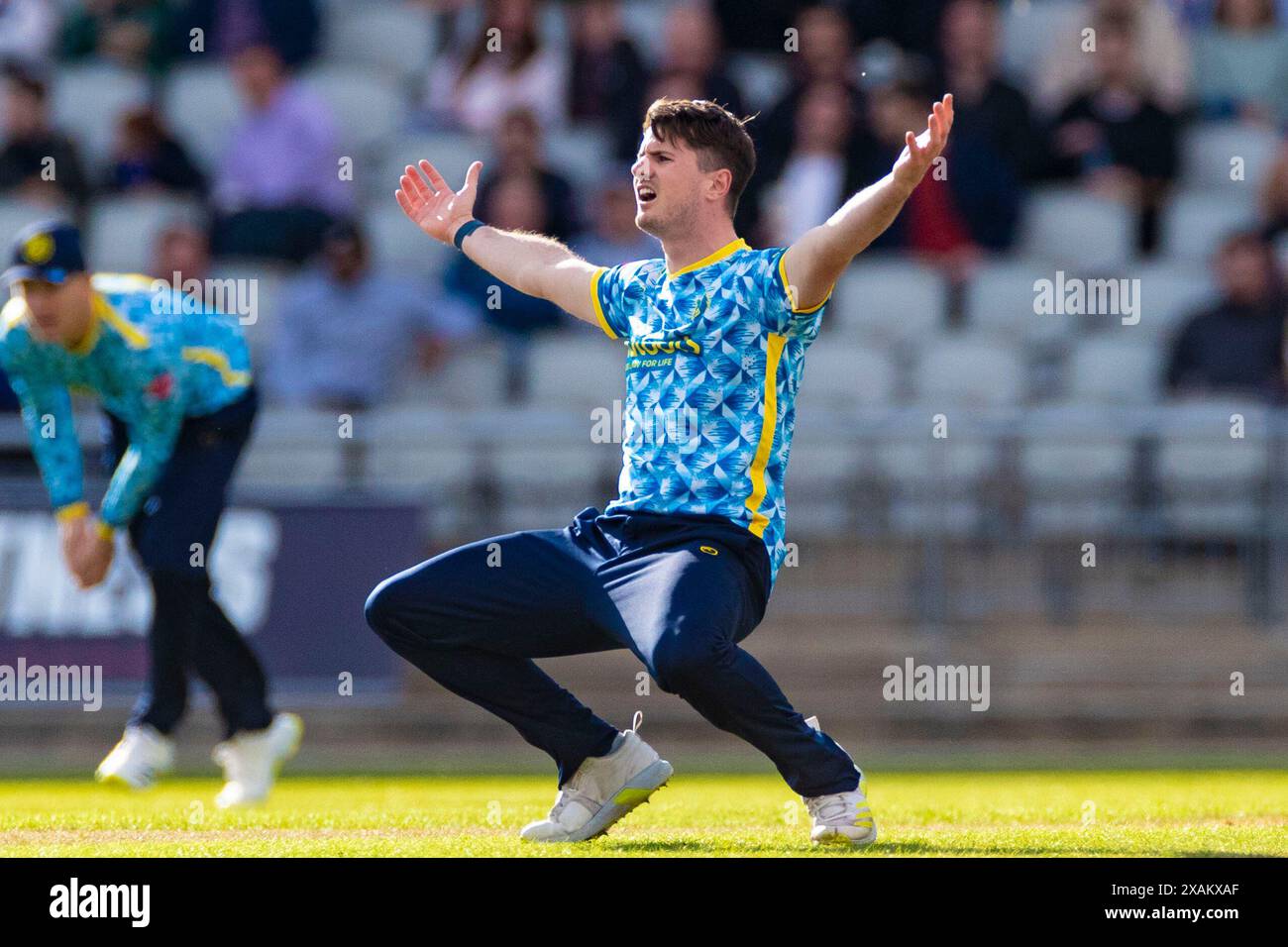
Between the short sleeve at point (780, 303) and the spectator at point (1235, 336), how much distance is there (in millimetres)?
7650

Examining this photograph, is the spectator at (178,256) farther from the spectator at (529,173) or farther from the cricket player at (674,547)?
the cricket player at (674,547)

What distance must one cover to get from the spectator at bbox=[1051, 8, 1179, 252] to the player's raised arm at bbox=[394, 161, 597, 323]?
8.86m

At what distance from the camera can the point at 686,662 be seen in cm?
585

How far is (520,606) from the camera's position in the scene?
6.29m

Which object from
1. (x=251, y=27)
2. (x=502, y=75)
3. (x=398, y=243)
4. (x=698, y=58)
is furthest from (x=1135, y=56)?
(x=251, y=27)

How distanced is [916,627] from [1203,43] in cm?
628

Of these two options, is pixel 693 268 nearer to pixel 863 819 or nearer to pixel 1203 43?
pixel 863 819

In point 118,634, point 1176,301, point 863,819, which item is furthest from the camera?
point 1176,301

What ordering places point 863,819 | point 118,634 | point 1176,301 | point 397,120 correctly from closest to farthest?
point 863,819
point 118,634
point 1176,301
point 397,120

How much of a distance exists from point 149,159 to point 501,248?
8617mm

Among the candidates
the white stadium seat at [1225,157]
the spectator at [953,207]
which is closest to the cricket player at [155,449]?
the spectator at [953,207]

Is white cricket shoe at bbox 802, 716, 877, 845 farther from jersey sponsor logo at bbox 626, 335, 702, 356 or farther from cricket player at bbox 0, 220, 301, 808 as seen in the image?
cricket player at bbox 0, 220, 301, 808

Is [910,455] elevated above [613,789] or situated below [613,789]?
above

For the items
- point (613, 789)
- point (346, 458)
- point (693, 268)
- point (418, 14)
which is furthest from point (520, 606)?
point (418, 14)
